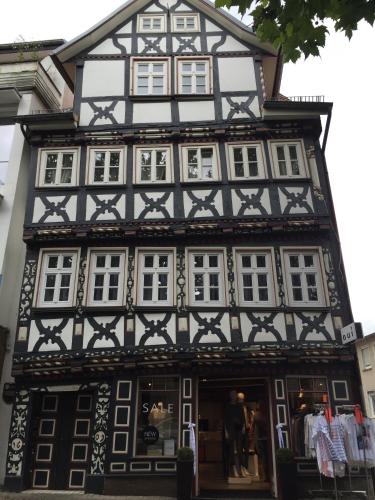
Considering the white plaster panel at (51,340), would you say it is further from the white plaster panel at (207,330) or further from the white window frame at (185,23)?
the white window frame at (185,23)

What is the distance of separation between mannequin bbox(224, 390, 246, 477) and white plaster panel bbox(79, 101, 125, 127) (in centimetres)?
930

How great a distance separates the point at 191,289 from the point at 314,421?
15.0ft

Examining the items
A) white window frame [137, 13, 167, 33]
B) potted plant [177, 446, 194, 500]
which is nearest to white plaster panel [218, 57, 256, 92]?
white window frame [137, 13, 167, 33]

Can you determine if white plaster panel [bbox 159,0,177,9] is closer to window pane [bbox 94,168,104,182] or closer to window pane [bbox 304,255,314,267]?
window pane [bbox 94,168,104,182]

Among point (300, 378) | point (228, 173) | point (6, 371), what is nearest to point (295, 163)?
point (228, 173)

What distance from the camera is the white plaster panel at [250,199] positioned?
44.4 feet

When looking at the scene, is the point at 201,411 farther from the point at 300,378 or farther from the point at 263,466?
the point at 300,378

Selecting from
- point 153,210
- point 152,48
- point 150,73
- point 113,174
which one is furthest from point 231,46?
point 153,210

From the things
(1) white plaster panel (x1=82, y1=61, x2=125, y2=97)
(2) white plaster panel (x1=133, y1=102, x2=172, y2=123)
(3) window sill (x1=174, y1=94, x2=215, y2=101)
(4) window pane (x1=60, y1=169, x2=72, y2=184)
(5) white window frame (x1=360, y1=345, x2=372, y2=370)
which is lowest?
(5) white window frame (x1=360, y1=345, x2=372, y2=370)

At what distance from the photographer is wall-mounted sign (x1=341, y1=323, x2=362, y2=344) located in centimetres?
1104

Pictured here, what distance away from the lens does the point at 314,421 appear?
420 inches

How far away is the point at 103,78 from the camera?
15.7 meters

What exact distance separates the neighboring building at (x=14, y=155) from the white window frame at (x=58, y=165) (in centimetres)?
88

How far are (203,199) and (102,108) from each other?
478 centimetres
